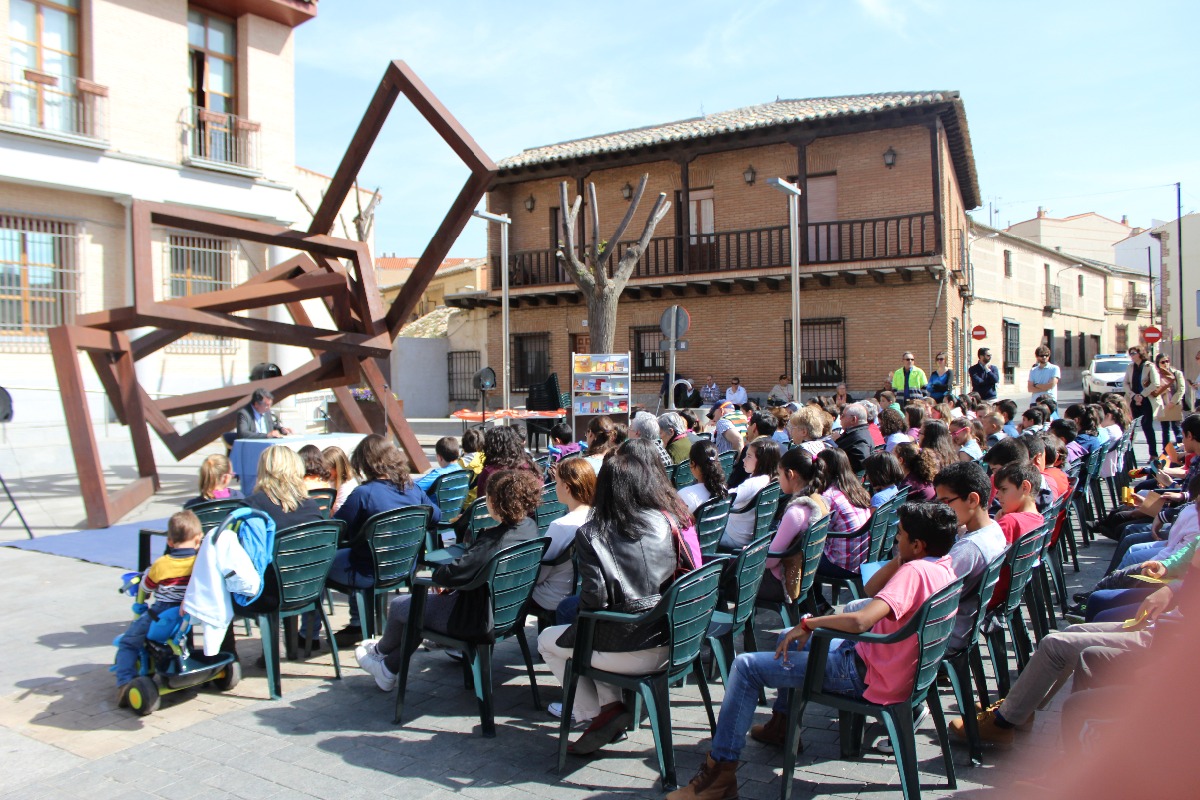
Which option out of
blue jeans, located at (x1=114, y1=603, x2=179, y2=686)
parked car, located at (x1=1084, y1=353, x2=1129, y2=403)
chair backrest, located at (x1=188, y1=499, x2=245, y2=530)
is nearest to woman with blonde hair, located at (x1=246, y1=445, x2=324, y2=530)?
chair backrest, located at (x1=188, y1=499, x2=245, y2=530)

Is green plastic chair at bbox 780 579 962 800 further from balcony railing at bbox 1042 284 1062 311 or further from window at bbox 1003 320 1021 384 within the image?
balcony railing at bbox 1042 284 1062 311

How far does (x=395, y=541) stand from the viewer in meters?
5.38

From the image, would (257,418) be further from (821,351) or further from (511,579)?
(821,351)

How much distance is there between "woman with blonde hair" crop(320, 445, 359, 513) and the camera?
6156mm

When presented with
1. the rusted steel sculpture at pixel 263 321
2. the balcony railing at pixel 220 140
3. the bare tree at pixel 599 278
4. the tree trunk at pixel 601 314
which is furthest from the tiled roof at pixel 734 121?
the rusted steel sculpture at pixel 263 321

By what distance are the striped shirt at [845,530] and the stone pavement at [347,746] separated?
1025 mm

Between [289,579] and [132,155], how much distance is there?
15.9m

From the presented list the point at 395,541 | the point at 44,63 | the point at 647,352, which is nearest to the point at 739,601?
the point at 395,541

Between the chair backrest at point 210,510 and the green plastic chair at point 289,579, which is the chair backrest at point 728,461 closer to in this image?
the green plastic chair at point 289,579

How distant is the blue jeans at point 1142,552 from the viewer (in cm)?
520

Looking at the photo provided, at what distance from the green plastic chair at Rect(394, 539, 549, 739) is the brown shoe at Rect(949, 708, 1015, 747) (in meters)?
1.97

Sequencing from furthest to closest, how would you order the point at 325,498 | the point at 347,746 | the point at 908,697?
1. the point at 325,498
2. the point at 347,746
3. the point at 908,697

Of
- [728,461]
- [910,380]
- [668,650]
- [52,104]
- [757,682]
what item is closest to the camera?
[757,682]

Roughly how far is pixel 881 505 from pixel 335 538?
314cm
